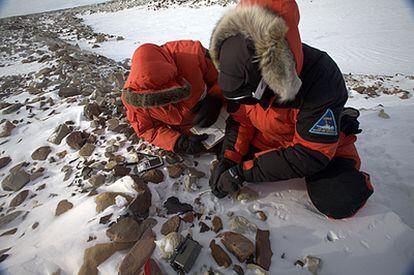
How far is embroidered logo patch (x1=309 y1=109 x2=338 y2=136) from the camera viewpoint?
1425mm

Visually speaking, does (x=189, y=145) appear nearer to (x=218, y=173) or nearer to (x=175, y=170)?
(x=175, y=170)

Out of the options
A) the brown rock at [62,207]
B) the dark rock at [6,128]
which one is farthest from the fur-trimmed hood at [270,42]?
the dark rock at [6,128]

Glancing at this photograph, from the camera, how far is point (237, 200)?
5.61ft

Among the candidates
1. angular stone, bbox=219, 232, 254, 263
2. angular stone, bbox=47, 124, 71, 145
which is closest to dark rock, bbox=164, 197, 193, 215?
angular stone, bbox=219, 232, 254, 263

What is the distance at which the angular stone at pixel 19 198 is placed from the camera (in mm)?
1866

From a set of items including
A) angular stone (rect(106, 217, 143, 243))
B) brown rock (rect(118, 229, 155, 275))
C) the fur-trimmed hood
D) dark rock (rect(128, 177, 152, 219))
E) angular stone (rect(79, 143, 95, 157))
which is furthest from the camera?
angular stone (rect(79, 143, 95, 157))

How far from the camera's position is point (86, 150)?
2193 millimetres

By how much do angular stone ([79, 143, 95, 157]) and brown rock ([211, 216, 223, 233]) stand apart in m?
1.24

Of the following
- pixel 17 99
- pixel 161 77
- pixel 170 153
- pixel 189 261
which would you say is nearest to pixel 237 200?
pixel 189 261

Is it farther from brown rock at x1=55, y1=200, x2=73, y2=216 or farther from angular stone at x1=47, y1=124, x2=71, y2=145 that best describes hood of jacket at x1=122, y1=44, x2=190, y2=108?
angular stone at x1=47, y1=124, x2=71, y2=145

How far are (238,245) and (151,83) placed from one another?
1140mm

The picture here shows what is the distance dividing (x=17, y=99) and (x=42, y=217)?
2.28 m

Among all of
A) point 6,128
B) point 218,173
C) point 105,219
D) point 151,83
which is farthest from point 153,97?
point 6,128

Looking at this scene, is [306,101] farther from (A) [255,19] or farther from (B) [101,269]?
(B) [101,269]
